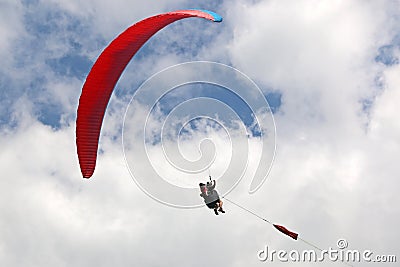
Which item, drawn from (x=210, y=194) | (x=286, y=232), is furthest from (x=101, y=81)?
(x=286, y=232)

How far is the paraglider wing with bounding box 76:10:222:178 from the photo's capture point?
24047mm

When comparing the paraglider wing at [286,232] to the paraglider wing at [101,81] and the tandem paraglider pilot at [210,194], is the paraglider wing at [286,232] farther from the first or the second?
the paraglider wing at [101,81]

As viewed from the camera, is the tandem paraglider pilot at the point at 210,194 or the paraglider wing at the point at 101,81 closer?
the paraglider wing at the point at 101,81

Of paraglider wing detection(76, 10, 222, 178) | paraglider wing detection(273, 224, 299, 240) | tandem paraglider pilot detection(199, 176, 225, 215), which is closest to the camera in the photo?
paraglider wing detection(273, 224, 299, 240)

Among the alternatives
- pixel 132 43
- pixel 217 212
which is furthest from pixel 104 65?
pixel 217 212

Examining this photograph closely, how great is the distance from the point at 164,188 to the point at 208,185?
2657mm

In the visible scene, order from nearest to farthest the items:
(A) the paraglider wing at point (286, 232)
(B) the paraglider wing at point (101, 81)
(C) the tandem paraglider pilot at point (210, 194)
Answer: (A) the paraglider wing at point (286, 232) < (B) the paraglider wing at point (101, 81) < (C) the tandem paraglider pilot at point (210, 194)

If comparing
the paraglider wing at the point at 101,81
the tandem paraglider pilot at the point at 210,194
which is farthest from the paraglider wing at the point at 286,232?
the paraglider wing at the point at 101,81

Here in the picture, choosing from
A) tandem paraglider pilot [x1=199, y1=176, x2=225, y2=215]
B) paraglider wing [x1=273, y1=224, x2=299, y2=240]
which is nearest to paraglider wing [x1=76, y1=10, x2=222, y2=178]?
tandem paraglider pilot [x1=199, y1=176, x2=225, y2=215]

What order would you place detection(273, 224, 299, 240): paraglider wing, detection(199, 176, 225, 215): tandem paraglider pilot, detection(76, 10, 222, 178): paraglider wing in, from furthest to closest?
detection(199, 176, 225, 215): tandem paraglider pilot
detection(76, 10, 222, 178): paraglider wing
detection(273, 224, 299, 240): paraglider wing

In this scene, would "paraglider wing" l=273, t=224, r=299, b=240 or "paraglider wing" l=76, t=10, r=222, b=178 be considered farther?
"paraglider wing" l=76, t=10, r=222, b=178

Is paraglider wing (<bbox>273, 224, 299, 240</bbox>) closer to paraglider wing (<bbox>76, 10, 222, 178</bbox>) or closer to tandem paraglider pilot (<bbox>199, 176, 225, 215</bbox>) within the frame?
tandem paraglider pilot (<bbox>199, 176, 225, 215</bbox>)

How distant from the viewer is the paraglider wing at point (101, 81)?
24.0m

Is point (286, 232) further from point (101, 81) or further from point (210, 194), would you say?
point (101, 81)
